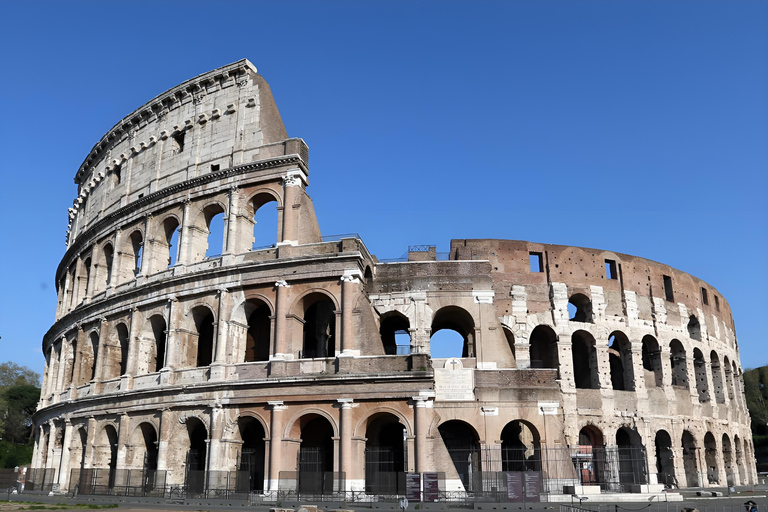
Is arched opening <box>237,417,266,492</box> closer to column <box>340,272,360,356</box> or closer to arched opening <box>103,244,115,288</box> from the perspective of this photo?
column <box>340,272,360,356</box>

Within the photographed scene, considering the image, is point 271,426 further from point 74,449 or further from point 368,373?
point 74,449

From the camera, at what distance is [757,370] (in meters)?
56.9

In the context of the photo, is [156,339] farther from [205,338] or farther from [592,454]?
[592,454]

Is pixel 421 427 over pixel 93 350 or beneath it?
beneath

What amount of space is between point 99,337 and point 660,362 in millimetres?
25628

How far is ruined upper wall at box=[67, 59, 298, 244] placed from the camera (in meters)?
26.7

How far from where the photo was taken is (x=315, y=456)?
22438mm

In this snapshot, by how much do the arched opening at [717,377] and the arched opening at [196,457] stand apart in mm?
26282

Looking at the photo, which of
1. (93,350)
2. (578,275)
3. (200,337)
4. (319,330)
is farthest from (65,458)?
(578,275)

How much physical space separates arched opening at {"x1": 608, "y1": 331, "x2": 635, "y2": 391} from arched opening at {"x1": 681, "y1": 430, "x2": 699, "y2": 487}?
373cm

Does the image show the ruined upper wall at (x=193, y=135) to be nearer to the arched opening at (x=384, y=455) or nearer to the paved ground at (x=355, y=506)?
the arched opening at (x=384, y=455)

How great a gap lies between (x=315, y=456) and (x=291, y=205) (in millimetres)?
9092

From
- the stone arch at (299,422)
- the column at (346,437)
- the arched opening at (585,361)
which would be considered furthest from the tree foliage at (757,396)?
the stone arch at (299,422)

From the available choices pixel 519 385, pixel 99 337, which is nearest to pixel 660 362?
pixel 519 385
